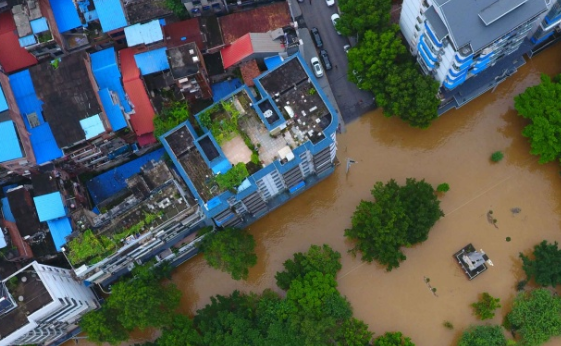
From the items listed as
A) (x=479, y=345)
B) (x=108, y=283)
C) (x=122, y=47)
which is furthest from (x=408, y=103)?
(x=108, y=283)

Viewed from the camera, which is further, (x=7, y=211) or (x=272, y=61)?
(x=272, y=61)

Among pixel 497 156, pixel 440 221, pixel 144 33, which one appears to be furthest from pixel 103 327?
pixel 497 156

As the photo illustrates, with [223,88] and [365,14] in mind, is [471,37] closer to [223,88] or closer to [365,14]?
[365,14]

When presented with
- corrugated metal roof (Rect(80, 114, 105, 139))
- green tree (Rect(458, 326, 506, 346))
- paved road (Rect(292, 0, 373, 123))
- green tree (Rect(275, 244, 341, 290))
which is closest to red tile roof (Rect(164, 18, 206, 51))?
corrugated metal roof (Rect(80, 114, 105, 139))

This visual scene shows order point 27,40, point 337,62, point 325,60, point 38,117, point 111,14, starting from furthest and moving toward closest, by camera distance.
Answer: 1. point 337,62
2. point 325,60
3. point 111,14
4. point 38,117
5. point 27,40

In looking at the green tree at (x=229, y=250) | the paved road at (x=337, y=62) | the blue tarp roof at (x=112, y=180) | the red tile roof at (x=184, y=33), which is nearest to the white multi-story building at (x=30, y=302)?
the blue tarp roof at (x=112, y=180)

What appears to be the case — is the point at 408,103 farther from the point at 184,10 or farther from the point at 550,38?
the point at 184,10

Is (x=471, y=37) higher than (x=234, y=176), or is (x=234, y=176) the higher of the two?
(x=471, y=37)
